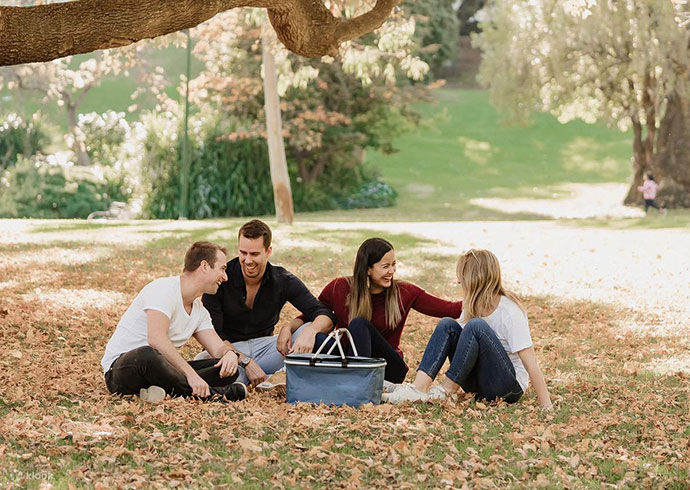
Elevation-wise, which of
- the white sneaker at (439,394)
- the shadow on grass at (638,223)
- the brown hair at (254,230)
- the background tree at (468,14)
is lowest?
the white sneaker at (439,394)

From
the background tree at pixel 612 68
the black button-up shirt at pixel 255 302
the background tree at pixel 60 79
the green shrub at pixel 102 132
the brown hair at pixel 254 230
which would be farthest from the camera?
the background tree at pixel 60 79

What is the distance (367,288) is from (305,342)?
1.79 feet

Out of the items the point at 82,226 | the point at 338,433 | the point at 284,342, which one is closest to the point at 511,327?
the point at 338,433

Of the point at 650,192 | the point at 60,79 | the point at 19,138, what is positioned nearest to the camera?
the point at 650,192

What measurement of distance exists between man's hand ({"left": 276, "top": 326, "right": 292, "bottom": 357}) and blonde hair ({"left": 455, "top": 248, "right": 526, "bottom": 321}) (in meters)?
1.22

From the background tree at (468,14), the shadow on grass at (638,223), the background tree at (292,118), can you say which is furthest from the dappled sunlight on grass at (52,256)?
the background tree at (468,14)

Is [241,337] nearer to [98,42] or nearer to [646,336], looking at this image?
[98,42]

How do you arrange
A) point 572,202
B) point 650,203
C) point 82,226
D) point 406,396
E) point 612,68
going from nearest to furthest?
1. point 406,396
2. point 82,226
3. point 650,203
4. point 612,68
5. point 572,202

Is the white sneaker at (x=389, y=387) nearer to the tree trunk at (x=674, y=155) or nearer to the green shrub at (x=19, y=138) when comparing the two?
the tree trunk at (x=674, y=155)

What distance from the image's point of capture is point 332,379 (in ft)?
19.0

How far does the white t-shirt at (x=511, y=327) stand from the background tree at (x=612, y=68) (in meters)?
19.7

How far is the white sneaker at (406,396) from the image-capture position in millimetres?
6004

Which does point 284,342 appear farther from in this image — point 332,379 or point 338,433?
point 338,433

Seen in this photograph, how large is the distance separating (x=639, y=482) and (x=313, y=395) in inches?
80.1
